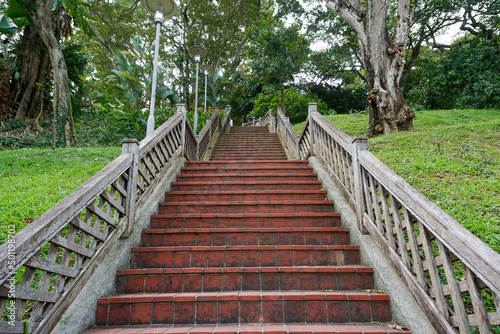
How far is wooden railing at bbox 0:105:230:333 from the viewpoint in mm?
1609

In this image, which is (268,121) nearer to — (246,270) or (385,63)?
(385,63)

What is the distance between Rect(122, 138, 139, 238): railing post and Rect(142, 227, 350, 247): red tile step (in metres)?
0.25

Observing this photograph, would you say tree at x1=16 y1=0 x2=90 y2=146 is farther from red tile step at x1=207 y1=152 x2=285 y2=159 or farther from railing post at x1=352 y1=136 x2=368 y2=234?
railing post at x1=352 y1=136 x2=368 y2=234

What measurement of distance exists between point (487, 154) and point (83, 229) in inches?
235

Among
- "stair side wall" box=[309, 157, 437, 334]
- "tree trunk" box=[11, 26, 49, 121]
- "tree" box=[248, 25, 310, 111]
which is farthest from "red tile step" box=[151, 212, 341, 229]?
"tree" box=[248, 25, 310, 111]

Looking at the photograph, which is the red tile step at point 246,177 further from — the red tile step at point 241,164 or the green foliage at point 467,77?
the green foliage at point 467,77

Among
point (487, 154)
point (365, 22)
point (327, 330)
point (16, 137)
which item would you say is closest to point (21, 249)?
point (327, 330)

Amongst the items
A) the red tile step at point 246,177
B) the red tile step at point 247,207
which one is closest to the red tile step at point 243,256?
the red tile step at point 247,207

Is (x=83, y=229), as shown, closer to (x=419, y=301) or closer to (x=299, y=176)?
(x=419, y=301)

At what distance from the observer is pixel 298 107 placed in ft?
52.4

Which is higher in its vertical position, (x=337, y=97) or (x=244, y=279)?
(x=337, y=97)

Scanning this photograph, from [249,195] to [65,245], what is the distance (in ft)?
7.98

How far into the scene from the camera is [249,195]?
4.00 metres

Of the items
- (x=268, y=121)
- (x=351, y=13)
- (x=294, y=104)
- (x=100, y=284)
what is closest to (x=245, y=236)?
(x=100, y=284)
